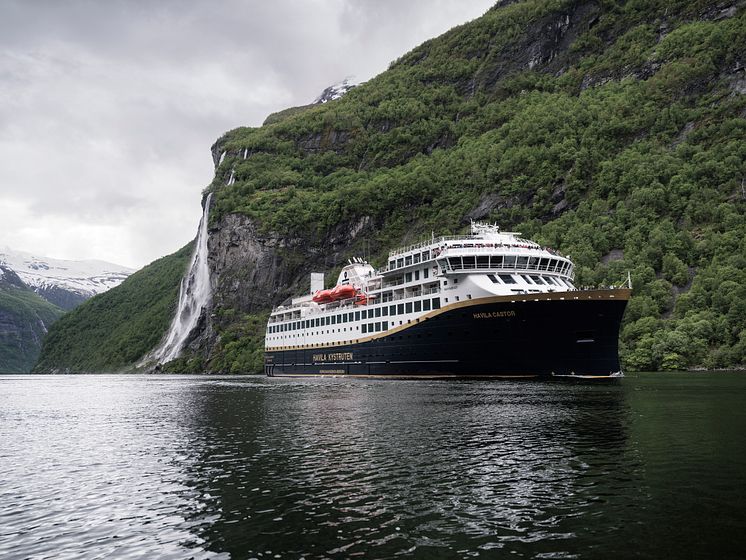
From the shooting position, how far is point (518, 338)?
192 feet

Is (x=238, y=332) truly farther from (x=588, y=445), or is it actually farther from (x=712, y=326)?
(x=588, y=445)

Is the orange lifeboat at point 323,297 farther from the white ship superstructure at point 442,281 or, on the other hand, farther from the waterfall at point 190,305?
the waterfall at point 190,305

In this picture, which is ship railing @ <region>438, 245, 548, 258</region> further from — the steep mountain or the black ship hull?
the steep mountain

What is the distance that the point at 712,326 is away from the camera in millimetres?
85188

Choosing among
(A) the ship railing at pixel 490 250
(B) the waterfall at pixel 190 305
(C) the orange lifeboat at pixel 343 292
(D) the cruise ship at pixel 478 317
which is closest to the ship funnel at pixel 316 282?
(C) the orange lifeboat at pixel 343 292

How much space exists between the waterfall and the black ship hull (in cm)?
11957

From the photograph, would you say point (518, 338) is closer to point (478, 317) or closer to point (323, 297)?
point (478, 317)

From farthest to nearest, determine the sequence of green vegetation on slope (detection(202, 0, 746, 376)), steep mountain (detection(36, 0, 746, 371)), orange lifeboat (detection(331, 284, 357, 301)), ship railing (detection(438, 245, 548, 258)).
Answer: steep mountain (detection(36, 0, 746, 371))
green vegetation on slope (detection(202, 0, 746, 376))
orange lifeboat (detection(331, 284, 357, 301))
ship railing (detection(438, 245, 548, 258))

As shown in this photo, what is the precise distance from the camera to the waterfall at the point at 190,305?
178 metres

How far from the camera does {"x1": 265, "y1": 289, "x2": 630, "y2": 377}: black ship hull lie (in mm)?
54875

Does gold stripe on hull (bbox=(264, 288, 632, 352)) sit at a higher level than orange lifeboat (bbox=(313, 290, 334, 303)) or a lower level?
lower

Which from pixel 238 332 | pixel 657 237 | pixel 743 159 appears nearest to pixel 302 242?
pixel 238 332

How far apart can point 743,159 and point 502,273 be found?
83.1m

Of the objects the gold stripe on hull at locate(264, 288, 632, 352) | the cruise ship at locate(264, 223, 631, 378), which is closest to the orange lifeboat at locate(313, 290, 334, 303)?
the cruise ship at locate(264, 223, 631, 378)
